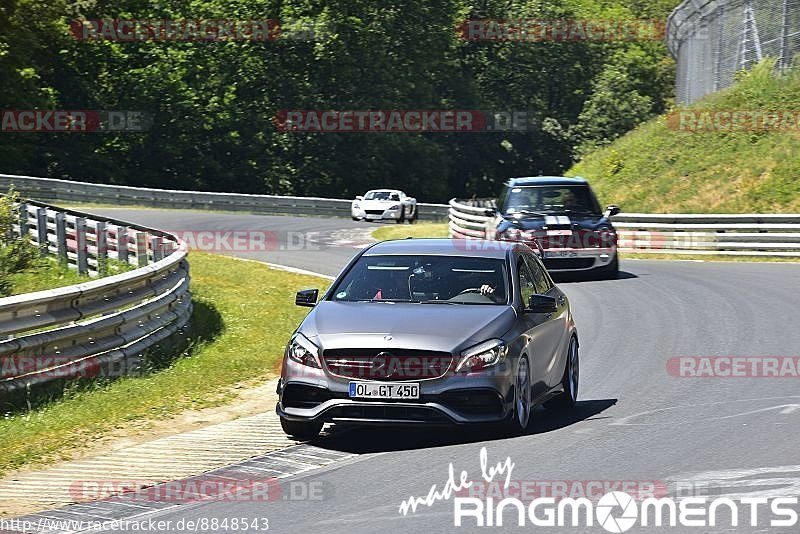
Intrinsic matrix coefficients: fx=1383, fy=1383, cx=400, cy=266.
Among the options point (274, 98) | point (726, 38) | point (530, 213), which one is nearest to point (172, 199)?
point (726, 38)

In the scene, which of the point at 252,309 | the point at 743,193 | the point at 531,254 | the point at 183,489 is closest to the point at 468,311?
the point at 531,254

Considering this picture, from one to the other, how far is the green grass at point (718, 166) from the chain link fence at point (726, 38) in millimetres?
820

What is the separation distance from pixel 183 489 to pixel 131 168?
5809cm

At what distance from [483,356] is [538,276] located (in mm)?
2401

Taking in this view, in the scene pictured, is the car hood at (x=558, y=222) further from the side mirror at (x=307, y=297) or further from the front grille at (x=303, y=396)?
the front grille at (x=303, y=396)

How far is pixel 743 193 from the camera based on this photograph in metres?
38.0

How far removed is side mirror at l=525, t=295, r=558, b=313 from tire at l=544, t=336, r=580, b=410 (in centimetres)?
116

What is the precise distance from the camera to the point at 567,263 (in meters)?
24.1

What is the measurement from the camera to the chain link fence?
4053 centimetres

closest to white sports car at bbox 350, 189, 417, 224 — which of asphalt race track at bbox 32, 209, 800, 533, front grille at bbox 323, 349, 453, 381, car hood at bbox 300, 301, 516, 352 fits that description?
asphalt race track at bbox 32, 209, 800, 533

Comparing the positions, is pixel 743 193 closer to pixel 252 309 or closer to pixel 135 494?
pixel 252 309

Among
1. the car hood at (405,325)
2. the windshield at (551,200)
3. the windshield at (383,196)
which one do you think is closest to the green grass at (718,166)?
the windshield at (383,196)

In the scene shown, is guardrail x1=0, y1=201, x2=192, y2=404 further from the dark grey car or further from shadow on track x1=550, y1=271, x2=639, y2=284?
shadow on track x1=550, y1=271, x2=639, y2=284

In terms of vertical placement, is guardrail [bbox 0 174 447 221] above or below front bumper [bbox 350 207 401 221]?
above
